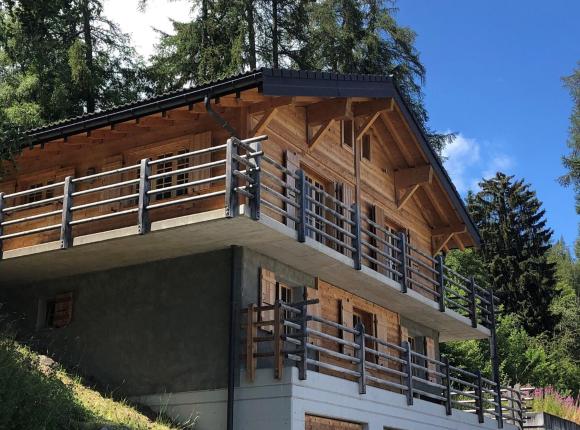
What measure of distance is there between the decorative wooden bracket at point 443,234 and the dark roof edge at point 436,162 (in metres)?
0.29

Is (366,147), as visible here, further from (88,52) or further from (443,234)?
(88,52)

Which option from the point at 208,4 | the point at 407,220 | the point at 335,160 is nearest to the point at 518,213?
the point at 208,4

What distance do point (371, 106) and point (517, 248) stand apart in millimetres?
36119

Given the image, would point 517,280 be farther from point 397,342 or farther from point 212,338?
point 212,338

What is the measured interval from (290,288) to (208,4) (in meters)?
20.7

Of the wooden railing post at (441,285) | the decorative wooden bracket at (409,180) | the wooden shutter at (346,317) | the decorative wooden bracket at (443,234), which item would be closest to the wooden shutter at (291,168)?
the wooden shutter at (346,317)

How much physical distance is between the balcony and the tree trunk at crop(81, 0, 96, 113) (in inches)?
536

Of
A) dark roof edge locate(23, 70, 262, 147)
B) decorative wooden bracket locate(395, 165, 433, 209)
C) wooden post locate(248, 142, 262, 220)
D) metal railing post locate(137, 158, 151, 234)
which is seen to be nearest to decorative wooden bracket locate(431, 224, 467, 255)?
decorative wooden bracket locate(395, 165, 433, 209)

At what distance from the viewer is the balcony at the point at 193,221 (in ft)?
48.8

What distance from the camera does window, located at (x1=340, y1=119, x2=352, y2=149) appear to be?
20484 millimetres

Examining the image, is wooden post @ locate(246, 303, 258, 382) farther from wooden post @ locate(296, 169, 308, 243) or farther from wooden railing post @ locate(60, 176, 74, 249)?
wooden railing post @ locate(60, 176, 74, 249)

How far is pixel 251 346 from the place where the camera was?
582 inches

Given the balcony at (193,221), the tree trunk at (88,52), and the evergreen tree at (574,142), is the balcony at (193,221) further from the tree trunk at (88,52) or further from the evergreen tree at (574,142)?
the evergreen tree at (574,142)

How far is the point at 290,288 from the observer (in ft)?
58.1
